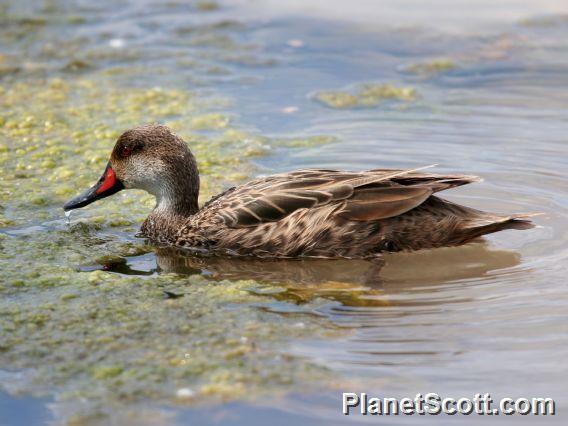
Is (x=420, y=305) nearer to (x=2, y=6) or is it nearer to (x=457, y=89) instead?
(x=457, y=89)

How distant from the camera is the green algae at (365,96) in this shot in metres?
10.4

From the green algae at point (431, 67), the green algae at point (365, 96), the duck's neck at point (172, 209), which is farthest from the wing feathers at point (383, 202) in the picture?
the green algae at point (431, 67)

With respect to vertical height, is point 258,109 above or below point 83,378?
above

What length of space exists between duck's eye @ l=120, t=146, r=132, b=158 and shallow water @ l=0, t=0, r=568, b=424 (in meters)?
0.58

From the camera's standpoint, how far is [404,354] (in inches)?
219

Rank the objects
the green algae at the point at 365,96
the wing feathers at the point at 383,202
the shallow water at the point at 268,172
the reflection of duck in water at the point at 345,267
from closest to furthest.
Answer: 1. the shallow water at the point at 268,172
2. the reflection of duck in water at the point at 345,267
3. the wing feathers at the point at 383,202
4. the green algae at the point at 365,96

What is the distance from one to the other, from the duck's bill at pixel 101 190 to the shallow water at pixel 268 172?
0.20 meters

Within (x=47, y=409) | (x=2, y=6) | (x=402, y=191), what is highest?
(x=2, y=6)

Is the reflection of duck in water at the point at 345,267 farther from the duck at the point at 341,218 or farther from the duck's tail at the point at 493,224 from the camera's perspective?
the duck's tail at the point at 493,224

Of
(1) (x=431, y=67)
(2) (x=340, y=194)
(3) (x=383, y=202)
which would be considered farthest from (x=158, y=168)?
(1) (x=431, y=67)

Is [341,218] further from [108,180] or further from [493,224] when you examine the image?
[108,180]

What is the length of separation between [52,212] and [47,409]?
3169mm

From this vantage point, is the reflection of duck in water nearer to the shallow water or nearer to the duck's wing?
the shallow water

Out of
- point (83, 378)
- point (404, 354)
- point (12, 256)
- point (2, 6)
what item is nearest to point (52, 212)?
point (12, 256)
